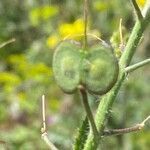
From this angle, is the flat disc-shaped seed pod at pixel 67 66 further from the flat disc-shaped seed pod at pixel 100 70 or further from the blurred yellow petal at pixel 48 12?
the blurred yellow petal at pixel 48 12

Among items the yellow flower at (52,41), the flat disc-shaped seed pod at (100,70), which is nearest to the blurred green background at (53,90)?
the yellow flower at (52,41)

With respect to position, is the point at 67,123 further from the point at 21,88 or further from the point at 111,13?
the point at 111,13

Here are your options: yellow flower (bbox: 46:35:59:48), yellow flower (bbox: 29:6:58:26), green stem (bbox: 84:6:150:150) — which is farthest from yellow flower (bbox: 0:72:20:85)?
green stem (bbox: 84:6:150:150)

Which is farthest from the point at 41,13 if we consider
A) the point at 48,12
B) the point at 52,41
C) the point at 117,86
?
the point at 117,86

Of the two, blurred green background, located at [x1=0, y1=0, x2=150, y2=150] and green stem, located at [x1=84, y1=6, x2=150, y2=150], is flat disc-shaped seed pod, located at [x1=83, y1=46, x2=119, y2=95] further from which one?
blurred green background, located at [x1=0, y1=0, x2=150, y2=150]

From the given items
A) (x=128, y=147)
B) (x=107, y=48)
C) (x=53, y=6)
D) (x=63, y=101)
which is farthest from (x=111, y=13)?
(x=107, y=48)

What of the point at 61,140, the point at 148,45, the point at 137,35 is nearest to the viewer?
the point at 137,35

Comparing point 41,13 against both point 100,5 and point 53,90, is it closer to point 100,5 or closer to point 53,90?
point 100,5
